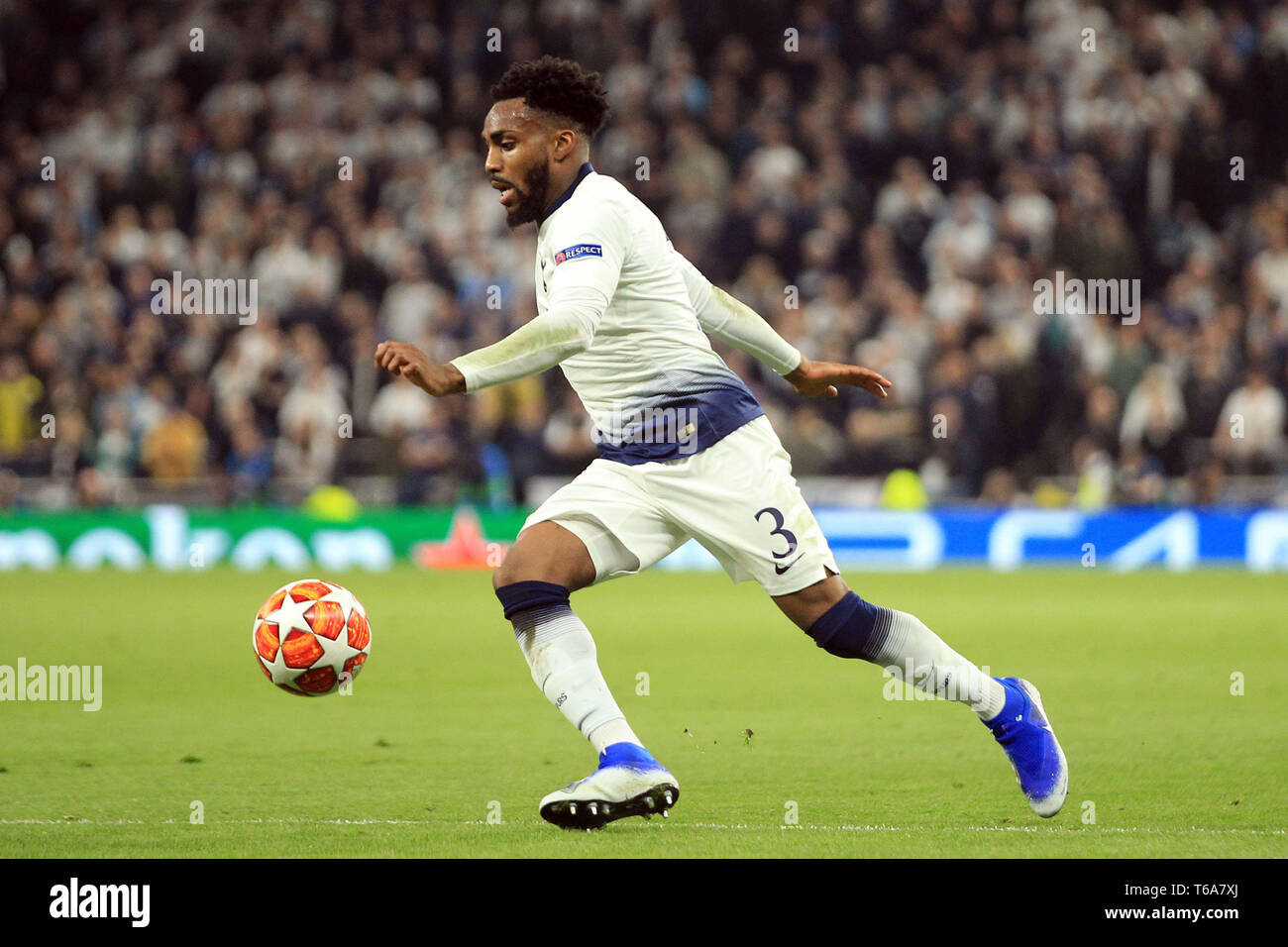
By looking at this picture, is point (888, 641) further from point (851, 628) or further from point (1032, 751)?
point (1032, 751)

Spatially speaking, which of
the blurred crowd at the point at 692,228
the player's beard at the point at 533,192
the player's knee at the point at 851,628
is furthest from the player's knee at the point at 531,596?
the blurred crowd at the point at 692,228

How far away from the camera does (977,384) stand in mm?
17891

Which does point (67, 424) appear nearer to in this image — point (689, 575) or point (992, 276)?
point (689, 575)

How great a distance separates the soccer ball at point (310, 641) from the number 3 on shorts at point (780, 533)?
1.83 m

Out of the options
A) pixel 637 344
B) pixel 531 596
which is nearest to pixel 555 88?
pixel 637 344

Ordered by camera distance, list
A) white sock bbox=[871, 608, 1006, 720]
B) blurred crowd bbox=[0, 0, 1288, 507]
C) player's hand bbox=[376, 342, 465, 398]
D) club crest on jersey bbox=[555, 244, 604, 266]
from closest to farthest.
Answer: player's hand bbox=[376, 342, 465, 398] → club crest on jersey bbox=[555, 244, 604, 266] → white sock bbox=[871, 608, 1006, 720] → blurred crowd bbox=[0, 0, 1288, 507]

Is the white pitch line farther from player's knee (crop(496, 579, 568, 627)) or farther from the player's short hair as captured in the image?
the player's short hair

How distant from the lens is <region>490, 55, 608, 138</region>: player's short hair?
578cm

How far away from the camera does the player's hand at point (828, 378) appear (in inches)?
256

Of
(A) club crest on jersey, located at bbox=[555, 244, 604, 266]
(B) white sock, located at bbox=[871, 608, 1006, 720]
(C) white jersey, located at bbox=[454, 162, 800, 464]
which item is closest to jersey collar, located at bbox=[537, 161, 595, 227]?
(C) white jersey, located at bbox=[454, 162, 800, 464]

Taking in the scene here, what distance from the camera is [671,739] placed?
7.73 meters

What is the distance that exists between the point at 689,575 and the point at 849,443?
2131 mm

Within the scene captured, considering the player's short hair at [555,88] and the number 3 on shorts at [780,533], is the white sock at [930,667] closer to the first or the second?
the number 3 on shorts at [780,533]

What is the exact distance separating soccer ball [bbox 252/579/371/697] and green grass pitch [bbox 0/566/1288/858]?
0.39m
